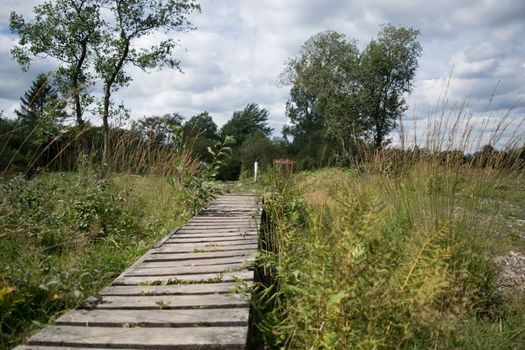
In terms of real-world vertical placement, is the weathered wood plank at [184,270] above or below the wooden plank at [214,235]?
below

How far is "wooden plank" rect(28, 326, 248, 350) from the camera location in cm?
169

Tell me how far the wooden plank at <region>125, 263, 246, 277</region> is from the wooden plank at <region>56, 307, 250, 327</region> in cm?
66

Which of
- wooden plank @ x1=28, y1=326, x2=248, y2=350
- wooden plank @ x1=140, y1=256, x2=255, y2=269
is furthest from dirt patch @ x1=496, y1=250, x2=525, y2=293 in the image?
wooden plank @ x1=28, y1=326, x2=248, y2=350

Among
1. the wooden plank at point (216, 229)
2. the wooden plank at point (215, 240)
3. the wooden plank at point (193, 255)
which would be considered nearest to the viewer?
A: the wooden plank at point (193, 255)

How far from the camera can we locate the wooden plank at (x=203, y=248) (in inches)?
131

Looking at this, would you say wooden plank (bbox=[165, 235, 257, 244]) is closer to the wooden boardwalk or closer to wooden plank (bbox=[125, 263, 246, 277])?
the wooden boardwalk

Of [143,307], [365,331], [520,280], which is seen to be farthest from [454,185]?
[143,307]

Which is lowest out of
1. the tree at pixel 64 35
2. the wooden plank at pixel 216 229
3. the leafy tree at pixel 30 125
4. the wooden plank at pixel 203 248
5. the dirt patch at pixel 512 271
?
the dirt patch at pixel 512 271

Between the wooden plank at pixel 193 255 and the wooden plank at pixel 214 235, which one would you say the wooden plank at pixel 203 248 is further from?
the wooden plank at pixel 214 235

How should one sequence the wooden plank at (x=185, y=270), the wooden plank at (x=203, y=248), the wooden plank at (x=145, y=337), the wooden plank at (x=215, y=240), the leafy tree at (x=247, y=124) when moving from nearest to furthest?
the wooden plank at (x=145, y=337), the wooden plank at (x=185, y=270), the wooden plank at (x=203, y=248), the wooden plank at (x=215, y=240), the leafy tree at (x=247, y=124)

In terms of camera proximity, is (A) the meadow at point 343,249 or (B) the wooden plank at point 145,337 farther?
(B) the wooden plank at point 145,337

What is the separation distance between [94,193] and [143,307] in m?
3.07

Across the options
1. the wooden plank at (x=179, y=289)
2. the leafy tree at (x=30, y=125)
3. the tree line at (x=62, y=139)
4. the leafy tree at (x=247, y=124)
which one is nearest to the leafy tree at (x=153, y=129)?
the tree line at (x=62, y=139)

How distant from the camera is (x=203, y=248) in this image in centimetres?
343
